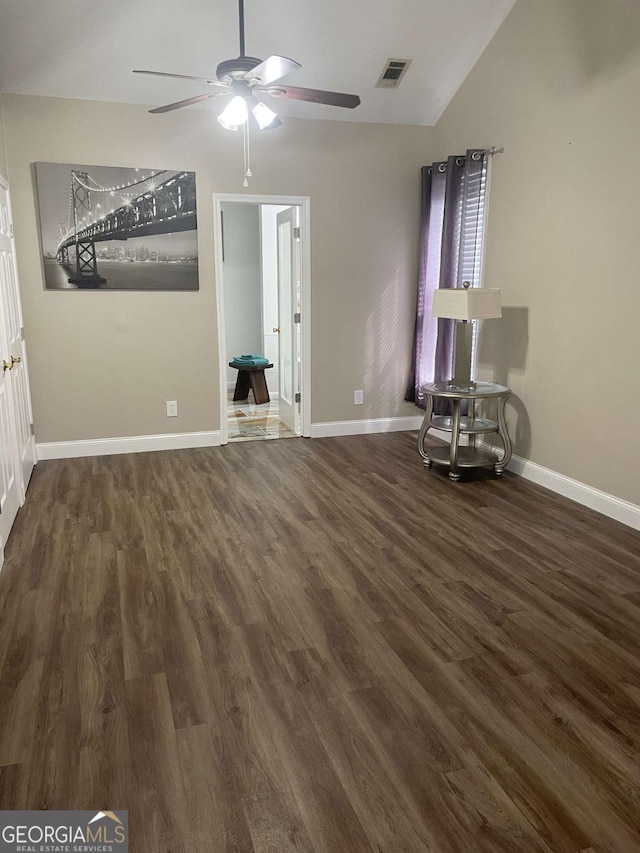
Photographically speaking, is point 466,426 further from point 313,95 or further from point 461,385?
point 313,95

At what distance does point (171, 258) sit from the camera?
16.1ft

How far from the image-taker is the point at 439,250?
5.35 metres

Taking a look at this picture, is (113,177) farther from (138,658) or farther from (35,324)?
(138,658)

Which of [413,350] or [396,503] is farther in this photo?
[413,350]

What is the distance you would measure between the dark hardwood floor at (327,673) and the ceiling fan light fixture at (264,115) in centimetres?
226

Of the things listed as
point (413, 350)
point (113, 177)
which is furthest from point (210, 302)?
point (413, 350)

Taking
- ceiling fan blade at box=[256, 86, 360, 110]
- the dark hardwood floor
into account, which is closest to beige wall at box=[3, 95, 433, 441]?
the dark hardwood floor

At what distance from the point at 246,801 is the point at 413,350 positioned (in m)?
4.45

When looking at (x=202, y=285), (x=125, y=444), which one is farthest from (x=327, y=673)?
(x=202, y=285)

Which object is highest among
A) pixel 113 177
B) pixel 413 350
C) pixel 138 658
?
pixel 113 177

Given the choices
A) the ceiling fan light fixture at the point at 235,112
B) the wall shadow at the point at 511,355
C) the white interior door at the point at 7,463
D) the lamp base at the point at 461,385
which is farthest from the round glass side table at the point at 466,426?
the white interior door at the point at 7,463

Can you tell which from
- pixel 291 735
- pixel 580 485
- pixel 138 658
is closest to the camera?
pixel 291 735

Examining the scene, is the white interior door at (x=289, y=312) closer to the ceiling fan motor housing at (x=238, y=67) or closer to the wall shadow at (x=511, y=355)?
the wall shadow at (x=511, y=355)

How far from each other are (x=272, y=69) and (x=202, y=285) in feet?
8.04
